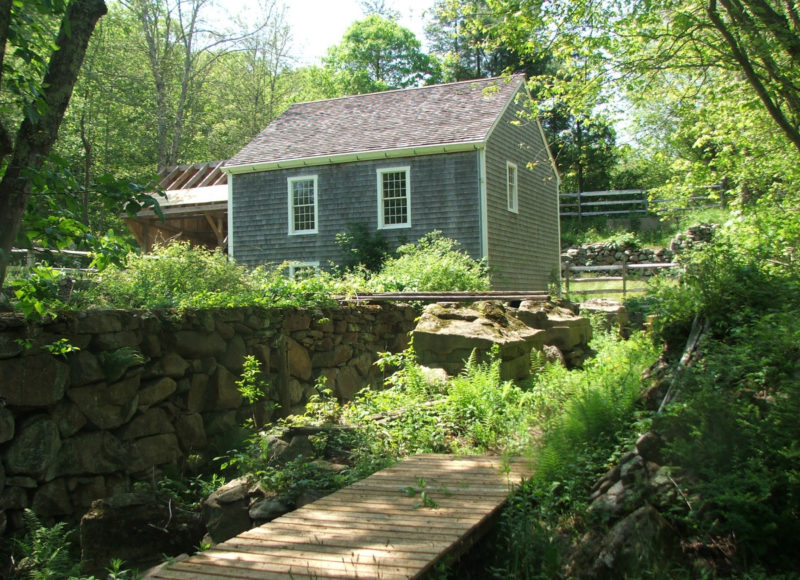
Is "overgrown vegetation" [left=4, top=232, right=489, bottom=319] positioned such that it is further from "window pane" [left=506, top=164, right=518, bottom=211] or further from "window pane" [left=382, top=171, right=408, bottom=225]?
"window pane" [left=506, top=164, right=518, bottom=211]

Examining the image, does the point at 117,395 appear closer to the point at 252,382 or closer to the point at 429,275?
the point at 252,382

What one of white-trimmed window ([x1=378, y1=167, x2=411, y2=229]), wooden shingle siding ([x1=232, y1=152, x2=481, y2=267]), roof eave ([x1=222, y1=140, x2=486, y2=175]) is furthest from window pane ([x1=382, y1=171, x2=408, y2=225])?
roof eave ([x1=222, y1=140, x2=486, y2=175])

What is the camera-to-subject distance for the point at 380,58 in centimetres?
3922

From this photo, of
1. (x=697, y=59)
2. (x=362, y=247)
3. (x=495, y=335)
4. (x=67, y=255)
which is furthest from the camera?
(x=362, y=247)

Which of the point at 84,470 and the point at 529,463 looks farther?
the point at 84,470

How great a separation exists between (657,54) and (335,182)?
12.2 metres

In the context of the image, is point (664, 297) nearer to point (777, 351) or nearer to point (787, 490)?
point (777, 351)

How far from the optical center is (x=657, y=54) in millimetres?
8953

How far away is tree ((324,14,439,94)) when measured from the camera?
3844 centimetres

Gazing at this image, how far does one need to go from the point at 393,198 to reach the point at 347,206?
1391mm

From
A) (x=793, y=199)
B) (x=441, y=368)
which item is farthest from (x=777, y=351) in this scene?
(x=793, y=199)

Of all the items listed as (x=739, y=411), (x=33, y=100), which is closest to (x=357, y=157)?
(x=33, y=100)

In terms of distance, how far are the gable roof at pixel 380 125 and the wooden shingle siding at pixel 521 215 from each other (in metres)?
0.66

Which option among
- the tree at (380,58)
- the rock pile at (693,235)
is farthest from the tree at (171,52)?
the rock pile at (693,235)
